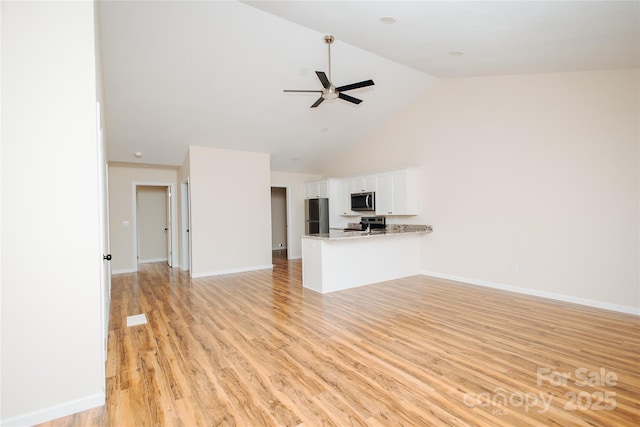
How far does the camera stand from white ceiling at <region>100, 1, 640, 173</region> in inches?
115

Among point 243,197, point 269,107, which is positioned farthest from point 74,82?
point 243,197

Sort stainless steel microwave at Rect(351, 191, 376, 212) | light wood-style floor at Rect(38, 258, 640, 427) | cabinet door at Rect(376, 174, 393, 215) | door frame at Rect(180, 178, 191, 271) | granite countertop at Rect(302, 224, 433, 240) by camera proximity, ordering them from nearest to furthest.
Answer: light wood-style floor at Rect(38, 258, 640, 427) → granite countertop at Rect(302, 224, 433, 240) → cabinet door at Rect(376, 174, 393, 215) → stainless steel microwave at Rect(351, 191, 376, 212) → door frame at Rect(180, 178, 191, 271)

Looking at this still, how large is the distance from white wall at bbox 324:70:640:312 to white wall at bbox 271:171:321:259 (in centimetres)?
349

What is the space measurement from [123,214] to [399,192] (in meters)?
6.07

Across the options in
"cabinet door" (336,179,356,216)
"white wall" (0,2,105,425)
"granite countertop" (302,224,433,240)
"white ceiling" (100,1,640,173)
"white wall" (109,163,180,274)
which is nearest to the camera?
"white wall" (0,2,105,425)

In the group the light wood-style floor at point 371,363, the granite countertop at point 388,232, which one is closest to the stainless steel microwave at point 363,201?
the granite countertop at point 388,232

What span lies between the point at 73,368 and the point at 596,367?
3.86m

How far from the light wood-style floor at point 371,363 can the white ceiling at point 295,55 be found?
9.40 feet

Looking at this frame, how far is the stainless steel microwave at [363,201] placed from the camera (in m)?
6.81

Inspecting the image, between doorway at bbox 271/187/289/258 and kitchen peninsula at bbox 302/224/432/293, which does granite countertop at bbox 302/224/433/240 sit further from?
doorway at bbox 271/187/289/258

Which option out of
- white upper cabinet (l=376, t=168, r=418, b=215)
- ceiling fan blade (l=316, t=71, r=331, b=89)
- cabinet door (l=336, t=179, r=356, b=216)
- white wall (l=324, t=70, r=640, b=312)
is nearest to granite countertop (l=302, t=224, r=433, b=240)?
white wall (l=324, t=70, r=640, b=312)

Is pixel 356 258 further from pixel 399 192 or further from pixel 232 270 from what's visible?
pixel 232 270

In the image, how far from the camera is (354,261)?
17.1 ft

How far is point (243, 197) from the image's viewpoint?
22.2 ft
